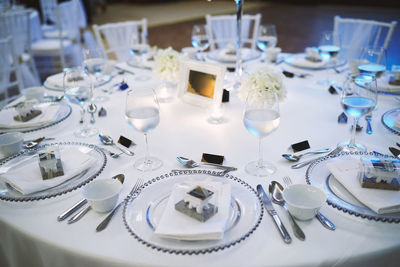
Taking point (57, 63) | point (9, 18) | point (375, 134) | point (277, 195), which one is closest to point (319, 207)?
point (277, 195)

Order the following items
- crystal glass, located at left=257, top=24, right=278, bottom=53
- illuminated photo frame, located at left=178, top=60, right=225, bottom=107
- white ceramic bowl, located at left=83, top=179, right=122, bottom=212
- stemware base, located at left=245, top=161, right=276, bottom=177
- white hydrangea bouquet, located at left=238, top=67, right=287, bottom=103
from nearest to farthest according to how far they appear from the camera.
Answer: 1. white ceramic bowl, located at left=83, top=179, right=122, bottom=212
2. stemware base, located at left=245, top=161, right=276, bottom=177
3. white hydrangea bouquet, located at left=238, top=67, right=287, bottom=103
4. illuminated photo frame, located at left=178, top=60, right=225, bottom=107
5. crystal glass, located at left=257, top=24, right=278, bottom=53

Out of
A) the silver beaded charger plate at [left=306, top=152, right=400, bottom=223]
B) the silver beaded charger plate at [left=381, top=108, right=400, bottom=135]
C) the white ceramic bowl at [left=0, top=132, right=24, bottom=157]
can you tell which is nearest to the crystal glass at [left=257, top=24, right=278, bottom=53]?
the silver beaded charger plate at [left=381, top=108, right=400, bottom=135]

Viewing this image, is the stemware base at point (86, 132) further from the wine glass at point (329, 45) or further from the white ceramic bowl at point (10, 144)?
the wine glass at point (329, 45)

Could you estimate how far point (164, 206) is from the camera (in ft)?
3.32

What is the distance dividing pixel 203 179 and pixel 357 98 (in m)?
0.69

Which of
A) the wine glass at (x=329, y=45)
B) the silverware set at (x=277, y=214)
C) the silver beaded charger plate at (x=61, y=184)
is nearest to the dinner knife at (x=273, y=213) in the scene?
the silverware set at (x=277, y=214)

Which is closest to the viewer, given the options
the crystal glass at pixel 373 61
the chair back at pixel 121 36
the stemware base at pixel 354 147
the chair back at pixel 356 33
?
the stemware base at pixel 354 147

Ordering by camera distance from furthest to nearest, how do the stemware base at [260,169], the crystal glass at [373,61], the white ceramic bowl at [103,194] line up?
the crystal glass at [373,61], the stemware base at [260,169], the white ceramic bowl at [103,194]

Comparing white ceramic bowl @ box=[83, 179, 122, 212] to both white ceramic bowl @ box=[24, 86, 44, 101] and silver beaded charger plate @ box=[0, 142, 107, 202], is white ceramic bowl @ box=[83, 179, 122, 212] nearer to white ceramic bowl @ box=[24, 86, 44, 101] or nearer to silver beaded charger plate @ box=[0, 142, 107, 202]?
silver beaded charger plate @ box=[0, 142, 107, 202]

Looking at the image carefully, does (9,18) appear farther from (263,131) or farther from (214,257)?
(214,257)

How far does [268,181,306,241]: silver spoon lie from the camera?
913 millimetres

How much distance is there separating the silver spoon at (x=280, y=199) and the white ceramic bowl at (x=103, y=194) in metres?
0.47

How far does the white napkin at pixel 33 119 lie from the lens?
1581mm

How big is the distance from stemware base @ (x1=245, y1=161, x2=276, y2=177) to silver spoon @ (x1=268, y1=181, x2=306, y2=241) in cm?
8
